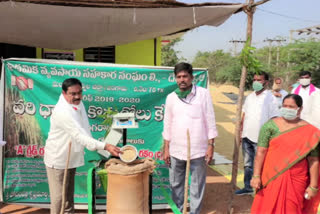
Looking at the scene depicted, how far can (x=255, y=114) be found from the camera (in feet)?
14.5

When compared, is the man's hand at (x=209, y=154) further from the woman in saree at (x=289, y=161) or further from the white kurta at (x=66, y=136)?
the white kurta at (x=66, y=136)

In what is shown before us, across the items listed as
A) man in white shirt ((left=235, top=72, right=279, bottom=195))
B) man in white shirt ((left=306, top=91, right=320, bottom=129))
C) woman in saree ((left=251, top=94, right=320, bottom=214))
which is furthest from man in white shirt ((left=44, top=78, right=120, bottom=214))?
man in white shirt ((left=306, top=91, right=320, bottom=129))

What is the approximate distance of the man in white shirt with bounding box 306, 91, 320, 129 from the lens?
206 inches

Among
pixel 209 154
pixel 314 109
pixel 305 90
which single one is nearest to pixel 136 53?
pixel 305 90

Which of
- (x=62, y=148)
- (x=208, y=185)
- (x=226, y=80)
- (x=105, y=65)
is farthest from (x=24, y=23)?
(x=226, y=80)

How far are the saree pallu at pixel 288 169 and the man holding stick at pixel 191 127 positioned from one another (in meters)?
0.62

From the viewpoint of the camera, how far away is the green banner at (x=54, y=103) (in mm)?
3775

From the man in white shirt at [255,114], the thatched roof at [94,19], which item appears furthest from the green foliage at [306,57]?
the thatched roof at [94,19]

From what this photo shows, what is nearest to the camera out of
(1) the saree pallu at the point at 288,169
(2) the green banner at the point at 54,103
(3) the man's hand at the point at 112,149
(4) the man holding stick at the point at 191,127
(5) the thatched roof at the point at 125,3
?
(1) the saree pallu at the point at 288,169

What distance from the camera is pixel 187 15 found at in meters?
4.07

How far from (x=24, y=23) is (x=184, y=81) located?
2383 millimetres

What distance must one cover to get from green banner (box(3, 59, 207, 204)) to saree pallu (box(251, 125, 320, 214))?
1454 millimetres

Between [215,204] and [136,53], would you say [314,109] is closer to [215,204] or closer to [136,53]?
[215,204]

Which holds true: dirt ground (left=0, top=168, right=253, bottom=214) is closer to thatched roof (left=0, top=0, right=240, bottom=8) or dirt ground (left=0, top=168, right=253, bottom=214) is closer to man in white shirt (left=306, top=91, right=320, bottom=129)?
man in white shirt (left=306, top=91, right=320, bottom=129)
